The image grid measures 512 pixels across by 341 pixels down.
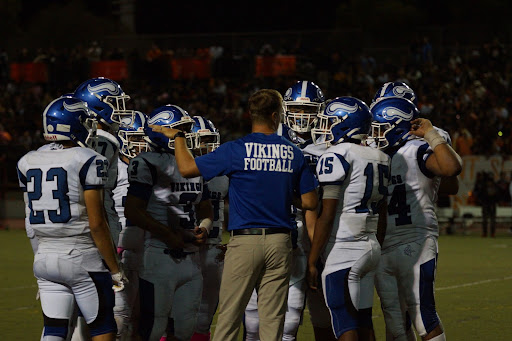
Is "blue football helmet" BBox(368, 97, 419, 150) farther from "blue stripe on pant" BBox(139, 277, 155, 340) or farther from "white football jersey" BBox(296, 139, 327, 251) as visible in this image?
"blue stripe on pant" BBox(139, 277, 155, 340)

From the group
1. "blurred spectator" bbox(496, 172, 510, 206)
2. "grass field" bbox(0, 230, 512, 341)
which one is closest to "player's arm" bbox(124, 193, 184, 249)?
"grass field" bbox(0, 230, 512, 341)

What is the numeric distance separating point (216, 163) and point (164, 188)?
693 mm

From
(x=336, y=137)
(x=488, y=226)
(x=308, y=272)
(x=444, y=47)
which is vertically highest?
(x=444, y=47)

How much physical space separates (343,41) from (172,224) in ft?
72.4

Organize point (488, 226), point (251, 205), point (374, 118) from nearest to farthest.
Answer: point (251, 205) → point (374, 118) → point (488, 226)

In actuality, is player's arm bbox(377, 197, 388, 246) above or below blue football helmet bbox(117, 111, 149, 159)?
below

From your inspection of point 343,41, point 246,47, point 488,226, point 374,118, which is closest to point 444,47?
point 343,41

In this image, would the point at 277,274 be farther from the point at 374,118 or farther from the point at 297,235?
the point at 374,118

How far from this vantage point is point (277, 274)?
5.49 m

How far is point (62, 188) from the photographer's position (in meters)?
5.40

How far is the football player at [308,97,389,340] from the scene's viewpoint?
5809 millimetres

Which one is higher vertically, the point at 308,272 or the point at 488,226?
the point at 308,272

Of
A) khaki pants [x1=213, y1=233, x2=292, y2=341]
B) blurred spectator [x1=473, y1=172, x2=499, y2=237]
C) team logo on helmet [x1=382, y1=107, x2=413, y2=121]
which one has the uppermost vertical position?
team logo on helmet [x1=382, y1=107, x2=413, y2=121]

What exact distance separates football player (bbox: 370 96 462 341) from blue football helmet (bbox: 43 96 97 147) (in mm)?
2092
